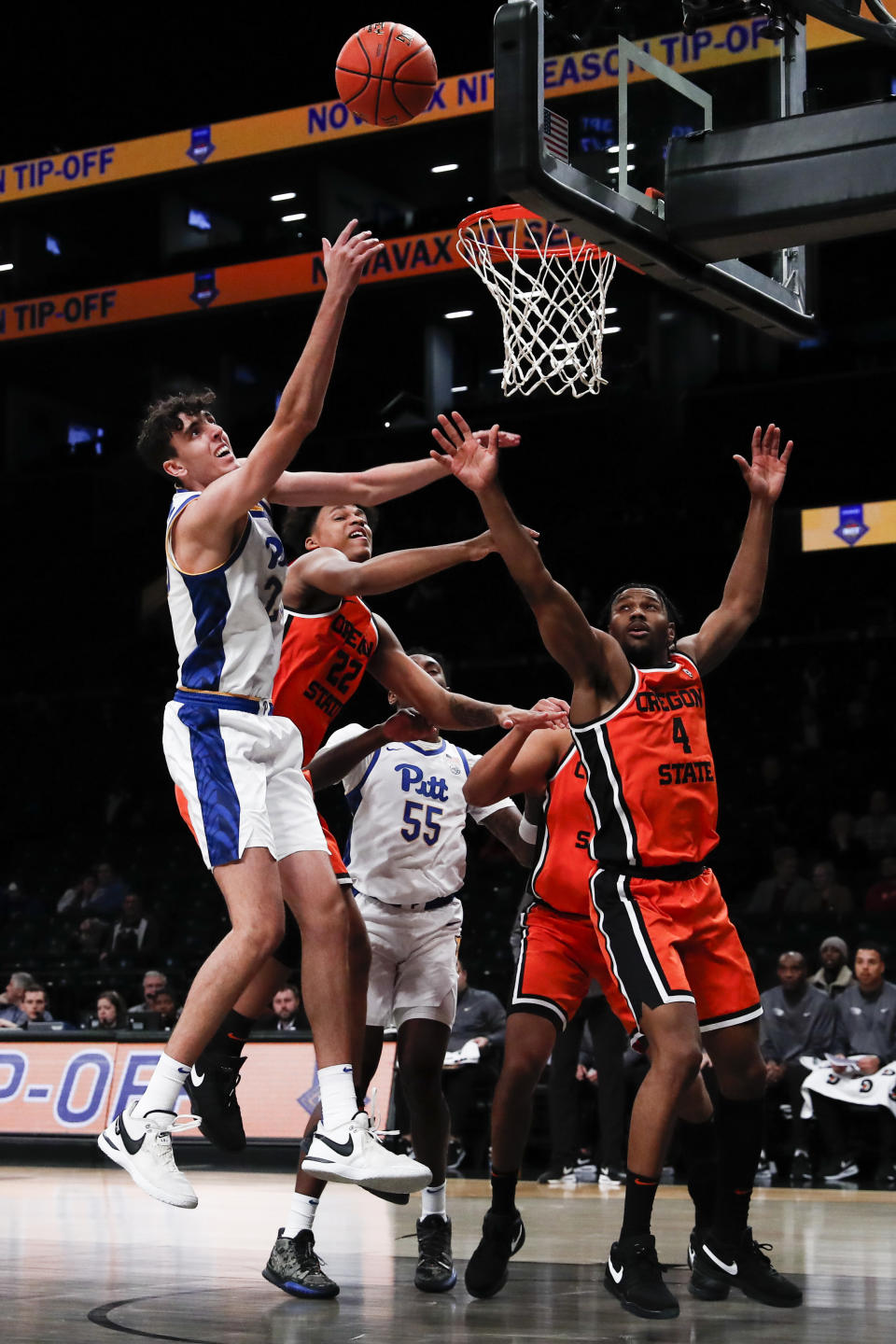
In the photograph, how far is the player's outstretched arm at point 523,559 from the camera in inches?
201

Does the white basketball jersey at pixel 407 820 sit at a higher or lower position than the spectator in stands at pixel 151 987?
higher

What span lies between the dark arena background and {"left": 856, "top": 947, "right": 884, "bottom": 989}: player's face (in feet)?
3.97

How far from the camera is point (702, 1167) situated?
5637mm

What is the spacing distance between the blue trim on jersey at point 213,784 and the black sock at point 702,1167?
2142mm

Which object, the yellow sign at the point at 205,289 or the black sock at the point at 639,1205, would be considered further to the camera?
the yellow sign at the point at 205,289

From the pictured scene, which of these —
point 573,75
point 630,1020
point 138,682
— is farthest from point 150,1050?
point 138,682

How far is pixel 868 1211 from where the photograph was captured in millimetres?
8570

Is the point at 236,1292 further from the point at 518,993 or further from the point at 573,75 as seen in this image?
the point at 573,75

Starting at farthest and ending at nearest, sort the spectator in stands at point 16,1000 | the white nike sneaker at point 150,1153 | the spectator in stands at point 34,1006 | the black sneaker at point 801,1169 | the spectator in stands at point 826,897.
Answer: the spectator in stands at point 826,897
the spectator in stands at point 16,1000
the spectator in stands at point 34,1006
the black sneaker at point 801,1169
the white nike sneaker at point 150,1153

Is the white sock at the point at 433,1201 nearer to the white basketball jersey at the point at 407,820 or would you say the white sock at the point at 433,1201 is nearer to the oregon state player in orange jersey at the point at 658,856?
the oregon state player in orange jersey at the point at 658,856

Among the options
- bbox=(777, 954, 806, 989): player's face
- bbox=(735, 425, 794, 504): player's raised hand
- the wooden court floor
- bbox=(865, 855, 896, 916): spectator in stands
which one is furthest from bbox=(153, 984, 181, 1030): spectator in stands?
bbox=(735, 425, 794, 504): player's raised hand

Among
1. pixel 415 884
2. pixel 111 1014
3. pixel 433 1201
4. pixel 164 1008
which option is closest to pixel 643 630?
pixel 415 884

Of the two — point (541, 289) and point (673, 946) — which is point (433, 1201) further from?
point (541, 289)

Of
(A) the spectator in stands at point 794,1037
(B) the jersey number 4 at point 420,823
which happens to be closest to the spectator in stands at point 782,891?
(A) the spectator in stands at point 794,1037
